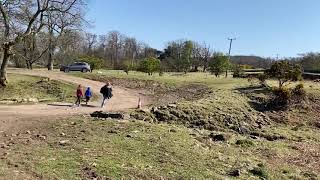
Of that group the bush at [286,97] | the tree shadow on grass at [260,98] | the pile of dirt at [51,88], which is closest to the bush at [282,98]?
the bush at [286,97]

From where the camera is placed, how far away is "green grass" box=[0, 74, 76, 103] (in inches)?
1299

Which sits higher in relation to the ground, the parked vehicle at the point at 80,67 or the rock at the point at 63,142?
the parked vehicle at the point at 80,67

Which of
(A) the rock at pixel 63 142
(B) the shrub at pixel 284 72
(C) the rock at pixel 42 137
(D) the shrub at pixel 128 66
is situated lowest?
(A) the rock at pixel 63 142

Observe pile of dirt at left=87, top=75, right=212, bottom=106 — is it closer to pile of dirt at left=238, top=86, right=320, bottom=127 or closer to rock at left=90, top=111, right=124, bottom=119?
pile of dirt at left=238, top=86, right=320, bottom=127

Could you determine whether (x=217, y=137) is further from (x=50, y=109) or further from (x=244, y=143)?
(x=50, y=109)

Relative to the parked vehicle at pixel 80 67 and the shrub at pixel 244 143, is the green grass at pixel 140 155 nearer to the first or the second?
the shrub at pixel 244 143

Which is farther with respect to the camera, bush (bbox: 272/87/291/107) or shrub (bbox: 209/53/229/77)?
shrub (bbox: 209/53/229/77)

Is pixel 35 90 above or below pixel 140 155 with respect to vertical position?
above

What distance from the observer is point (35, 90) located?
119 feet

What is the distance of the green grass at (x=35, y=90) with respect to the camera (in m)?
33.0

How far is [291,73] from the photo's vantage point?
121 ft

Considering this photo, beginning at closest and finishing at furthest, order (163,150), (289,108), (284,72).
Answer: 1. (163,150)
2. (289,108)
3. (284,72)

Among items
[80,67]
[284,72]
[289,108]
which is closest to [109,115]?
[289,108]

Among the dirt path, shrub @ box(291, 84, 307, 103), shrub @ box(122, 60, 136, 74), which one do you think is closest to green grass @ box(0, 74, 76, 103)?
the dirt path
